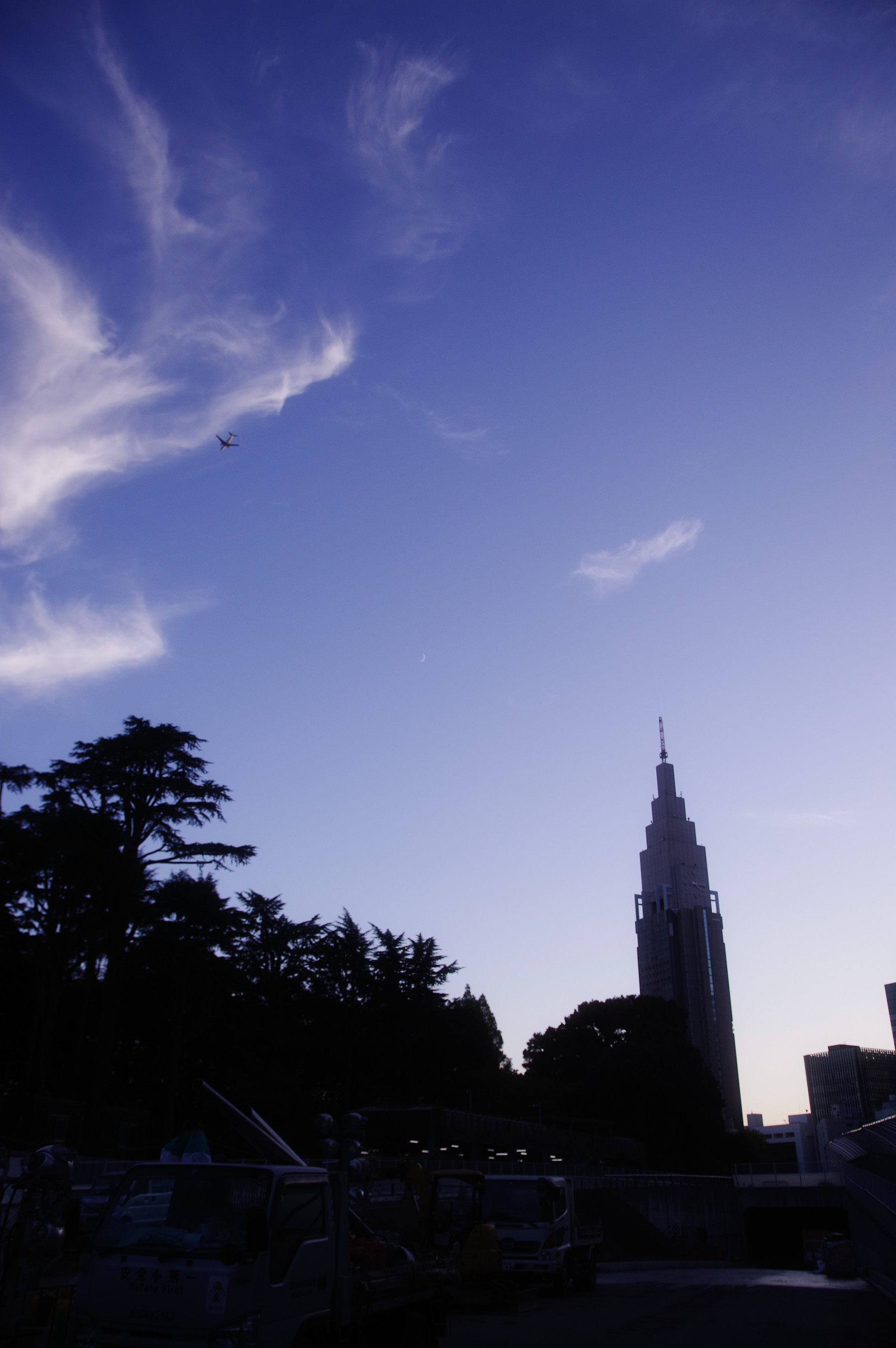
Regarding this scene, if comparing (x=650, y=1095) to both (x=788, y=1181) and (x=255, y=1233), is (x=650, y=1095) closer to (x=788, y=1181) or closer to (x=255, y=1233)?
(x=788, y=1181)

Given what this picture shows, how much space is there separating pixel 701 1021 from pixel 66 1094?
150915mm

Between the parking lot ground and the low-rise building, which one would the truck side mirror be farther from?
the low-rise building

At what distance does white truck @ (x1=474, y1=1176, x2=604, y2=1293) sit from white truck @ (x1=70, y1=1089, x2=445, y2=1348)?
1063 cm

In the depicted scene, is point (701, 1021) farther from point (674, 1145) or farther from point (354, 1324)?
point (354, 1324)

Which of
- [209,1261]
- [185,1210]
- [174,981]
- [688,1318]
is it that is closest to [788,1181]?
[174,981]

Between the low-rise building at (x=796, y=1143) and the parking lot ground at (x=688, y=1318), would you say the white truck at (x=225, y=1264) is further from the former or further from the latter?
the low-rise building at (x=796, y=1143)

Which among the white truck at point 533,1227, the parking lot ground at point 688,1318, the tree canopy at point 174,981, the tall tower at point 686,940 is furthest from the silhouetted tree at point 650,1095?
the tall tower at point 686,940

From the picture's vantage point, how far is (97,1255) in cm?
754

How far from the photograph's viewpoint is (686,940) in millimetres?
181875

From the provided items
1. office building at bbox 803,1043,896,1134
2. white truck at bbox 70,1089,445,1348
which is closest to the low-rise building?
office building at bbox 803,1043,896,1134

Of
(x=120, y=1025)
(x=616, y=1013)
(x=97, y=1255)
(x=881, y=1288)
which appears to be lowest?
(x=881, y=1288)

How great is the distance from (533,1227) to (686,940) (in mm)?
173342

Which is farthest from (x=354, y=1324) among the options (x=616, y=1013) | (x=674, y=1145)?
(x=616, y=1013)

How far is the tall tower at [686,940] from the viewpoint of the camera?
584ft
